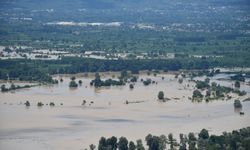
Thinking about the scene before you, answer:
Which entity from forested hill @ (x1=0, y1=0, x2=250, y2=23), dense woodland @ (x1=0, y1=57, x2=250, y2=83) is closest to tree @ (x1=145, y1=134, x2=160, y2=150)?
dense woodland @ (x1=0, y1=57, x2=250, y2=83)

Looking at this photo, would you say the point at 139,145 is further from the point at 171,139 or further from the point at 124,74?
the point at 124,74

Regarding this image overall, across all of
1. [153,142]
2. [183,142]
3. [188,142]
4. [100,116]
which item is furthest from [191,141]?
[100,116]

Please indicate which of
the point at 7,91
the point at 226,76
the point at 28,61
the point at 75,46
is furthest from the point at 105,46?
the point at 7,91

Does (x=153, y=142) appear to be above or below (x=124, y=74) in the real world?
below

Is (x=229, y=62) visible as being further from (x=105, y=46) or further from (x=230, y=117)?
(x=230, y=117)

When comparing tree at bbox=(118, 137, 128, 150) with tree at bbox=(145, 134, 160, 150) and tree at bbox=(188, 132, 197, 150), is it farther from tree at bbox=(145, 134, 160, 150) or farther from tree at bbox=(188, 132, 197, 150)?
tree at bbox=(188, 132, 197, 150)
